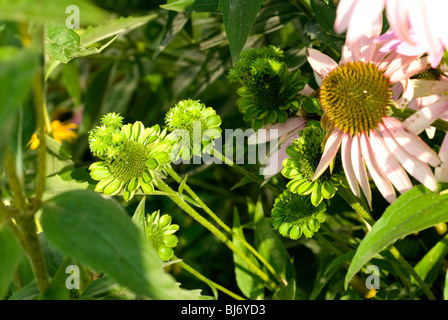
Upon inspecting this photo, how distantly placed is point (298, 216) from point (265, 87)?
0.47 feet

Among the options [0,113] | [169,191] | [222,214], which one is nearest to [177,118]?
[169,191]

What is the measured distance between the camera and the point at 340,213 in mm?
773

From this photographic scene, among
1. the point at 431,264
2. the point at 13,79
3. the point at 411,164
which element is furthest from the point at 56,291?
the point at 431,264

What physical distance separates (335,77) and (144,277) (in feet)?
0.93

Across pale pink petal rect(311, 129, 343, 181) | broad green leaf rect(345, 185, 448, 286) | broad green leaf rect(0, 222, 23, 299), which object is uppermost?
broad green leaf rect(0, 222, 23, 299)

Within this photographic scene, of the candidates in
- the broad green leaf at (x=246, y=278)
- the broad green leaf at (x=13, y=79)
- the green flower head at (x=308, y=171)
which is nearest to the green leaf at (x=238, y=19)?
the green flower head at (x=308, y=171)

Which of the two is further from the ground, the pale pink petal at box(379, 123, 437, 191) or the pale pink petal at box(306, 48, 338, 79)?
the pale pink petal at box(306, 48, 338, 79)

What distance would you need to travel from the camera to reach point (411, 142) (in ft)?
1.54

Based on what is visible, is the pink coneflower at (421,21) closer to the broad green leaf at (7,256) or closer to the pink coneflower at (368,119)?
A: the pink coneflower at (368,119)

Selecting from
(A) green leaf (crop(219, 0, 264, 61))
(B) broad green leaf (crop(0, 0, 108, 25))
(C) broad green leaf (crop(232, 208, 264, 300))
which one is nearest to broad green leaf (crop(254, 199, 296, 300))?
(C) broad green leaf (crop(232, 208, 264, 300))

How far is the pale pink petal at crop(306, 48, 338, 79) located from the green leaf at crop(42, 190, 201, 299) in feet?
0.92

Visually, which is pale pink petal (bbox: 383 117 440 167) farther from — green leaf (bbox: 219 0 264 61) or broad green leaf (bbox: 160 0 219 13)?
broad green leaf (bbox: 160 0 219 13)

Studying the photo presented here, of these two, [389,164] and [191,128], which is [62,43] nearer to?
[191,128]

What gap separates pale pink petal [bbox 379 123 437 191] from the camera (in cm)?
44
